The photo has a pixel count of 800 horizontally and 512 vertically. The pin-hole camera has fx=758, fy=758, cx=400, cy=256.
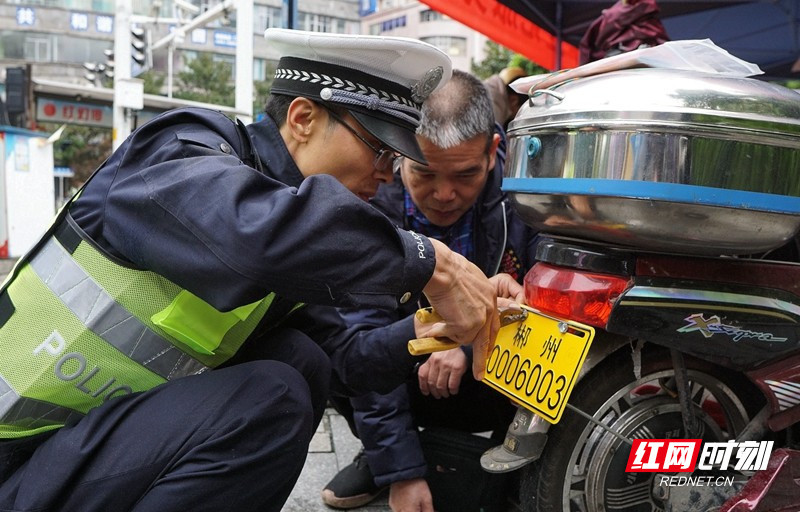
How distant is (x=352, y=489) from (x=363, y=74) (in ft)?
4.50

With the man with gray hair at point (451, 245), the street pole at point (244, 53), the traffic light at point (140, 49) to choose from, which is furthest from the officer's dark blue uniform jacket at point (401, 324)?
the traffic light at point (140, 49)

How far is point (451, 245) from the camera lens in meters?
2.57

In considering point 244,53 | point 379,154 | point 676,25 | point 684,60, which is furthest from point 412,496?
point 244,53

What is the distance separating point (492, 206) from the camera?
8.32 ft

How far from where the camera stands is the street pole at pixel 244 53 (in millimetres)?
9148

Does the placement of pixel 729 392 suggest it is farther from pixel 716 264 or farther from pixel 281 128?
pixel 281 128

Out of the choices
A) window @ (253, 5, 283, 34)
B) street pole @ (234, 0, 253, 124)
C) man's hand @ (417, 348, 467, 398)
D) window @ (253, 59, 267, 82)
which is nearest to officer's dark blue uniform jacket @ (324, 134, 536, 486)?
man's hand @ (417, 348, 467, 398)

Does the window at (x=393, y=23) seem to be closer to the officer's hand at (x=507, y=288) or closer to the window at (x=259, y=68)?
the window at (x=259, y=68)

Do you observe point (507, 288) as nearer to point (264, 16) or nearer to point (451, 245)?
point (451, 245)

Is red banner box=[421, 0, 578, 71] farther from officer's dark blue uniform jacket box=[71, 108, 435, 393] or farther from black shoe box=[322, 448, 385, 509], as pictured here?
officer's dark blue uniform jacket box=[71, 108, 435, 393]

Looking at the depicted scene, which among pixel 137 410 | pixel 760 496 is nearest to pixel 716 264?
pixel 760 496

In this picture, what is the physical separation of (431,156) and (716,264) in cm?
91

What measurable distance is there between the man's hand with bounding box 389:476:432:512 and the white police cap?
0.99m

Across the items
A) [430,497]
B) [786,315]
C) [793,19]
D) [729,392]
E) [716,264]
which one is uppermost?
[793,19]
